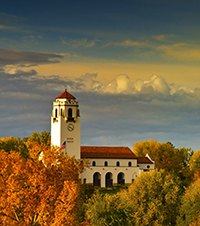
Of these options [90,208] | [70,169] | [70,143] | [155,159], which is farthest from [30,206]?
[155,159]

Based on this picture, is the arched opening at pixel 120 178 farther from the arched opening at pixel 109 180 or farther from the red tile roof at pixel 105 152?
the red tile roof at pixel 105 152

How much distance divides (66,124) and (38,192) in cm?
6976

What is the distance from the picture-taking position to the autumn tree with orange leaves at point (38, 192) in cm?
3850

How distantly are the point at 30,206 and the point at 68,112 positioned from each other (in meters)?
71.6

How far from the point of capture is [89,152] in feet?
371

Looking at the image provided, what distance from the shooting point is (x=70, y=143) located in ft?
356

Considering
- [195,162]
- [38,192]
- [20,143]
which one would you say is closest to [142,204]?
[38,192]

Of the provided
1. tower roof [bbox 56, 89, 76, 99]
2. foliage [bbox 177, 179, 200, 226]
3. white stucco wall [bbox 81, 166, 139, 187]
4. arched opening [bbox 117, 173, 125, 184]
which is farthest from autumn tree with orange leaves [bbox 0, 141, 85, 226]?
arched opening [bbox 117, 173, 125, 184]

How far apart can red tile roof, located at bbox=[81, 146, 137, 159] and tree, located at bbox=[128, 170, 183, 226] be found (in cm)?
A: 3818

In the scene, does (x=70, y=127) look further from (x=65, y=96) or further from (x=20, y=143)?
(x=20, y=143)

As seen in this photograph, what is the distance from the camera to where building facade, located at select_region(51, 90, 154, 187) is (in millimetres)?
108812

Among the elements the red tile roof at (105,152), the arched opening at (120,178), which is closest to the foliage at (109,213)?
the red tile roof at (105,152)

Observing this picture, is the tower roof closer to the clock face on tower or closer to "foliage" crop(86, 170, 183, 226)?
the clock face on tower

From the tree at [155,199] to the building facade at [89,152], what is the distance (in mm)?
36055
